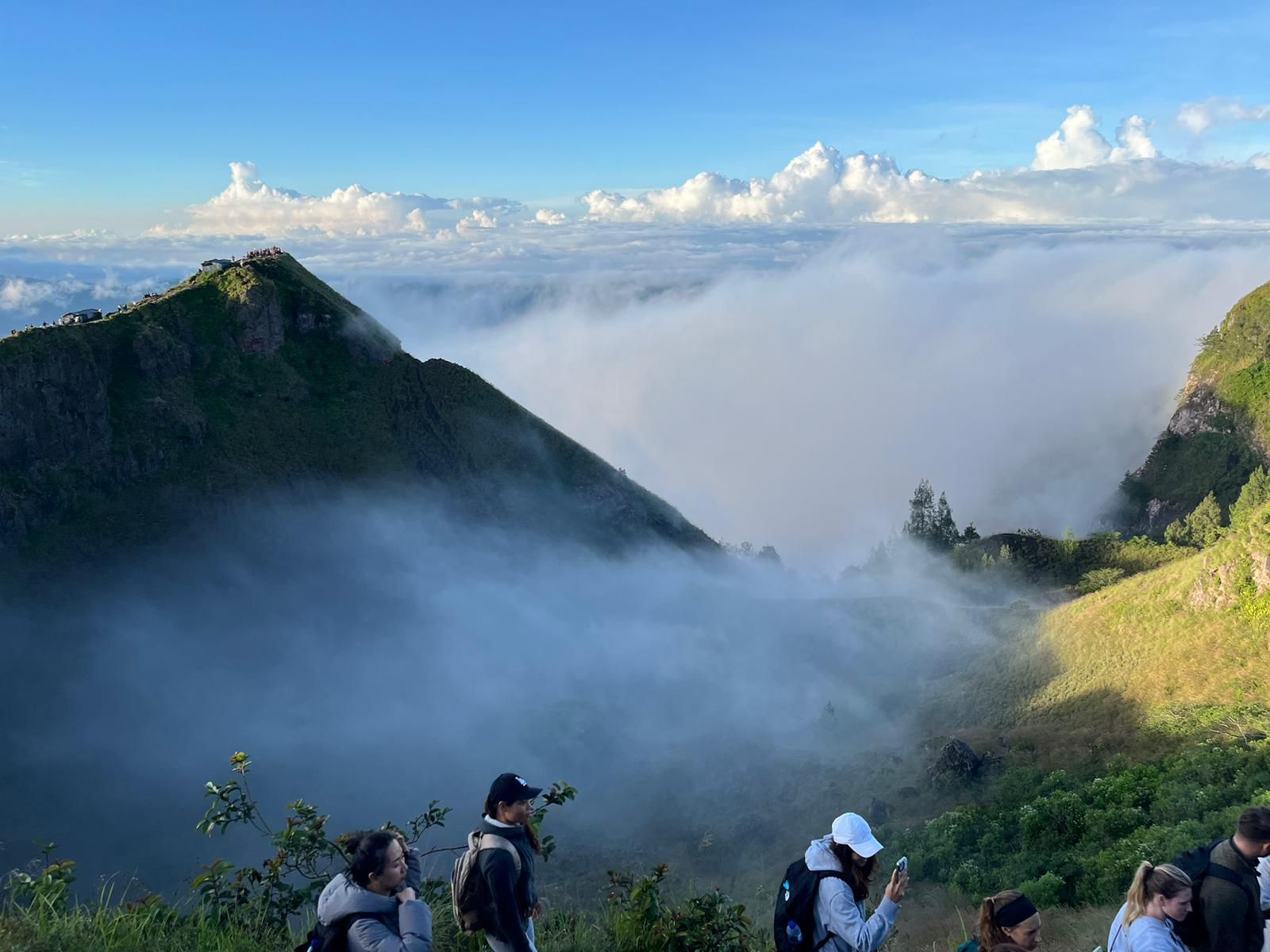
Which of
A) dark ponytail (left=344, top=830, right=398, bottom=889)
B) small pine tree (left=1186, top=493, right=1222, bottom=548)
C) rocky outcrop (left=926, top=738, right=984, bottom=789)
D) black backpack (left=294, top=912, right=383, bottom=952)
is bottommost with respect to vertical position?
small pine tree (left=1186, top=493, right=1222, bottom=548)

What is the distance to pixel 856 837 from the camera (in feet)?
19.1

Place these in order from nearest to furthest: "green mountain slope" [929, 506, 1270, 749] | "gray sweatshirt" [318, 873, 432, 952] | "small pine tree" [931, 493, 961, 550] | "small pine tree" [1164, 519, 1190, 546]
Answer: "gray sweatshirt" [318, 873, 432, 952], "green mountain slope" [929, 506, 1270, 749], "small pine tree" [1164, 519, 1190, 546], "small pine tree" [931, 493, 961, 550]

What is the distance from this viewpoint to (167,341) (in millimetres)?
51688

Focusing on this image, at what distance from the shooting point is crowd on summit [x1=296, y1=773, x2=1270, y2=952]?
538 centimetres

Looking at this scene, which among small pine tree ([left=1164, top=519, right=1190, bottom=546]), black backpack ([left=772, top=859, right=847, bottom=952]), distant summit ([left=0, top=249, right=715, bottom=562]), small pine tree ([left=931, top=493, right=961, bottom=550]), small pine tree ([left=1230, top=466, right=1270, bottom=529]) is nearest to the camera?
black backpack ([left=772, top=859, right=847, bottom=952])

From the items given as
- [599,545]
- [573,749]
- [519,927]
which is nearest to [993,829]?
[519,927]

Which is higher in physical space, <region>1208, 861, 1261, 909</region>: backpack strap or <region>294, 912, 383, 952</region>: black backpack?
<region>294, 912, 383, 952</region>: black backpack

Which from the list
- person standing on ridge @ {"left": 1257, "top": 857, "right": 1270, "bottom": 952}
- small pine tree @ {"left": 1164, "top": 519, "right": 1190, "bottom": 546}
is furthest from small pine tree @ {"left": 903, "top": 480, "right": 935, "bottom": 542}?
person standing on ridge @ {"left": 1257, "top": 857, "right": 1270, "bottom": 952}

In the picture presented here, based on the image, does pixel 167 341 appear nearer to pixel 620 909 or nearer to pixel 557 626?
pixel 557 626

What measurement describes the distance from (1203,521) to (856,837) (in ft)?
242

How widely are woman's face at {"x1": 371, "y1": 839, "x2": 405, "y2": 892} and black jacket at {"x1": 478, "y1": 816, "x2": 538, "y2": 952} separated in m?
0.86

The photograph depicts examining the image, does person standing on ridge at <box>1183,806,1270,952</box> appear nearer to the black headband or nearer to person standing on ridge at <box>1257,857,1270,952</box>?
person standing on ridge at <box>1257,857,1270,952</box>

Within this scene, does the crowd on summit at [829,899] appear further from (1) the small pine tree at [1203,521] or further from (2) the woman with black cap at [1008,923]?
(1) the small pine tree at [1203,521]

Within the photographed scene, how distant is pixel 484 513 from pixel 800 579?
34.6m
